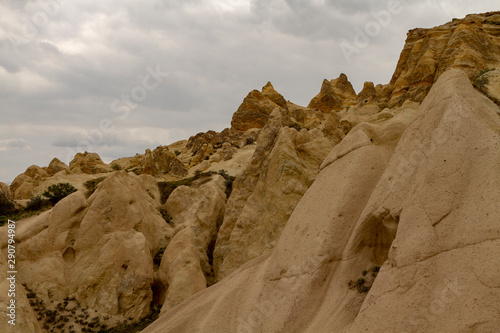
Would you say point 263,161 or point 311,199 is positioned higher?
point 263,161

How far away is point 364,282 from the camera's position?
31.2 ft

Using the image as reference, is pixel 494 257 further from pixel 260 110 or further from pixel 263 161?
pixel 260 110

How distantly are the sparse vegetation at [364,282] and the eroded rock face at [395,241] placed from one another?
0.45 feet

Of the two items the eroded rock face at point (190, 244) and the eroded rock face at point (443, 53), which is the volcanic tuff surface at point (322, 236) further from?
the eroded rock face at point (443, 53)

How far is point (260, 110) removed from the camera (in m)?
66.6

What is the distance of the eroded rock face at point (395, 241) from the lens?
23.3 feet

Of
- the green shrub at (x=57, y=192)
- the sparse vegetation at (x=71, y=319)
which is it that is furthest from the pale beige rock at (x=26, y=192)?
the sparse vegetation at (x=71, y=319)

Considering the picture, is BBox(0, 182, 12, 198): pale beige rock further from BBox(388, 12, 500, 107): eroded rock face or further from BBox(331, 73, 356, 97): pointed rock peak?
BBox(331, 73, 356, 97): pointed rock peak

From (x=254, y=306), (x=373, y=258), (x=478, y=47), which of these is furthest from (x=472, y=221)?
(x=478, y=47)

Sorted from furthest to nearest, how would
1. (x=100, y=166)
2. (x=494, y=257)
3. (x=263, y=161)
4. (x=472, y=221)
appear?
(x=100, y=166), (x=263, y=161), (x=472, y=221), (x=494, y=257)

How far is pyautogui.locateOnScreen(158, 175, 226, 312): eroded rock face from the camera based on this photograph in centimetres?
1853

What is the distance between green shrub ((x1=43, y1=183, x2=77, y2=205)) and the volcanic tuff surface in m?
8.73

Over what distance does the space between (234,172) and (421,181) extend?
31.5 meters

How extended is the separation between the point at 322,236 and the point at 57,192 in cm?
2776
